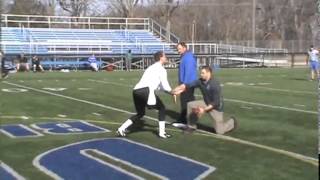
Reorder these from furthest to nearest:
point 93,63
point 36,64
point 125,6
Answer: point 125,6
point 93,63
point 36,64

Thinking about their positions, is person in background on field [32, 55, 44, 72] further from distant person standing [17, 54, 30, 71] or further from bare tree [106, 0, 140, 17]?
bare tree [106, 0, 140, 17]

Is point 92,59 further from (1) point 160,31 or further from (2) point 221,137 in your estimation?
(2) point 221,137

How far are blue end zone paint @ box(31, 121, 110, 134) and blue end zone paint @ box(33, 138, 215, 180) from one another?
152cm

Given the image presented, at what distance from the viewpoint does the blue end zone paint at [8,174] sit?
802 cm

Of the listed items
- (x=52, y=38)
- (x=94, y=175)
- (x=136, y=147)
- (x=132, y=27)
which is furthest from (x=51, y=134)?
(x=132, y=27)

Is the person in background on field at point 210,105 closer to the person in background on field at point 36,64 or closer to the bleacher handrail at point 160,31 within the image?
the person in background on field at point 36,64

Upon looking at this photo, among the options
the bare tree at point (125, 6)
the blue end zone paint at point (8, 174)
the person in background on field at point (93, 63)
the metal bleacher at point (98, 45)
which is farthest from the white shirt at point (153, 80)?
the bare tree at point (125, 6)

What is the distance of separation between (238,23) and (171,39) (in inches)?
1253

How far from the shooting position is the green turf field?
8.64m

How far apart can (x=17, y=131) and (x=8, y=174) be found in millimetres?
4054

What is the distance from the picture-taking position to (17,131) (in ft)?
39.9

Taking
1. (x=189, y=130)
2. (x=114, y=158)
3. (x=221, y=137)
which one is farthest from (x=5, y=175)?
(x=189, y=130)

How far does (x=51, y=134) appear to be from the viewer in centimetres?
1180

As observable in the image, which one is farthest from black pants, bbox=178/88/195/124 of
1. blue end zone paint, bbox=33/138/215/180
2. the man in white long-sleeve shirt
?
blue end zone paint, bbox=33/138/215/180
